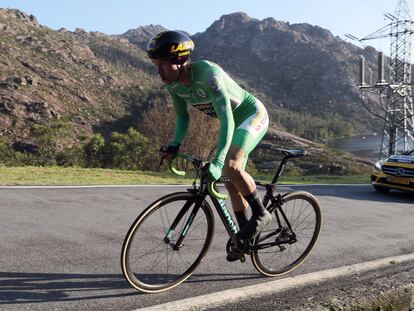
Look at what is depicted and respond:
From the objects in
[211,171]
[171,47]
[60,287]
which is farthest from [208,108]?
[60,287]

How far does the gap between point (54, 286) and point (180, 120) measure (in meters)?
1.68

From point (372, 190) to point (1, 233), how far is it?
Answer: 1004 centimetres

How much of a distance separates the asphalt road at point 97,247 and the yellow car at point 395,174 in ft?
8.09

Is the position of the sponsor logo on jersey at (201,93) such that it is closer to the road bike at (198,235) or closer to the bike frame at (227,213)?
the road bike at (198,235)

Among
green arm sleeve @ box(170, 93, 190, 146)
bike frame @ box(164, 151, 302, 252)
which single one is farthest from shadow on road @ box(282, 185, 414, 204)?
green arm sleeve @ box(170, 93, 190, 146)

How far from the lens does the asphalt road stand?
3.09 m

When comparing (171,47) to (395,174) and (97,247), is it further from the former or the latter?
(395,174)

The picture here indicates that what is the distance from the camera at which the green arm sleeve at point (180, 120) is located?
12.0ft

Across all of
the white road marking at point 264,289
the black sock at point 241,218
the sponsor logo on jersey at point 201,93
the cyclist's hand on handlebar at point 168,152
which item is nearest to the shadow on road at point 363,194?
the white road marking at point 264,289

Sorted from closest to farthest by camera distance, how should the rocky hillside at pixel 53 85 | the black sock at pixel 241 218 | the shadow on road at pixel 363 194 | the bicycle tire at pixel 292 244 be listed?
the black sock at pixel 241 218 → the bicycle tire at pixel 292 244 → the shadow on road at pixel 363 194 → the rocky hillside at pixel 53 85

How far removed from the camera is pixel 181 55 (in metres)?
3.16

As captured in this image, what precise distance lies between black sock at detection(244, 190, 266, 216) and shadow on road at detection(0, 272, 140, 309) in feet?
3.78

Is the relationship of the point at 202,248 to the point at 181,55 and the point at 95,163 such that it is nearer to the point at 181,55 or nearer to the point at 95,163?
the point at 181,55

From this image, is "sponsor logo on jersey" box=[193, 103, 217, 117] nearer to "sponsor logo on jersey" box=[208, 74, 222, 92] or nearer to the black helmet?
"sponsor logo on jersey" box=[208, 74, 222, 92]
